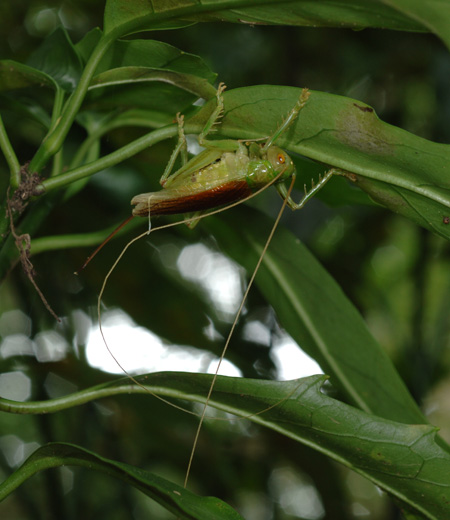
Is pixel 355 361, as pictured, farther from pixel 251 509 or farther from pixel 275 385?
pixel 251 509

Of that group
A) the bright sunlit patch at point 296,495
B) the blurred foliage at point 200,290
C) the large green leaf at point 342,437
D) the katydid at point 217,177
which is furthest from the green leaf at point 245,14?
the bright sunlit patch at point 296,495

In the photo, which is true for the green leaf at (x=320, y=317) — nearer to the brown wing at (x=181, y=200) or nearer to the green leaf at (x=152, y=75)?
the brown wing at (x=181, y=200)

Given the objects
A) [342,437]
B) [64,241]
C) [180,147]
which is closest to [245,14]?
[180,147]

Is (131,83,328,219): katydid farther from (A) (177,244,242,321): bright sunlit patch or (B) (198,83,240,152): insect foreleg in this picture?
(A) (177,244,242,321): bright sunlit patch

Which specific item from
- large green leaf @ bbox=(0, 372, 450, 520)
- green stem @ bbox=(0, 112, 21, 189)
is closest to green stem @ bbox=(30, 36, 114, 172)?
green stem @ bbox=(0, 112, 21, 189)

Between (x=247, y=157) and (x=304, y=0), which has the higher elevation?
(x=304, y=0)

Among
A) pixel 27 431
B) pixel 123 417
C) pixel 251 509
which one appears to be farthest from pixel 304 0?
pixel 251 509
